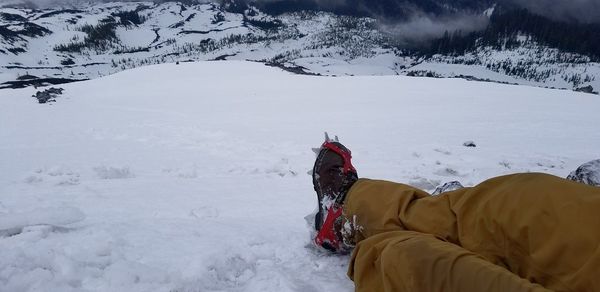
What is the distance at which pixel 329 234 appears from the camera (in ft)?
10.2

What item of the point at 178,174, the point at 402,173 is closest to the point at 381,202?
the point at 402,173

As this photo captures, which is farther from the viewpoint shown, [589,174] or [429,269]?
[589,174]

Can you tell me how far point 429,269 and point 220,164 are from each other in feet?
17.6

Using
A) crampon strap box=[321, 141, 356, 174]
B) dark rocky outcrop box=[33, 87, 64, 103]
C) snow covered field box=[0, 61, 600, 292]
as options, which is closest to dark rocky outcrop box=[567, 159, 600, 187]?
snow covered field box=[0, 61, 600, 292]

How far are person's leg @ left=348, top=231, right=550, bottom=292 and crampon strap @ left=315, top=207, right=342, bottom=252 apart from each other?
886 mm

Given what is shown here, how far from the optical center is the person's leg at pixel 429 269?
156 cm

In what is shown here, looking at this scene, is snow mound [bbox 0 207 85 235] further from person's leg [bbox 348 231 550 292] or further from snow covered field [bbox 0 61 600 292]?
person's leg [bbox 348 231 550 292]

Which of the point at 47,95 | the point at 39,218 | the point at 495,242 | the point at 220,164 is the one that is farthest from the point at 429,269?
the point at 47,95

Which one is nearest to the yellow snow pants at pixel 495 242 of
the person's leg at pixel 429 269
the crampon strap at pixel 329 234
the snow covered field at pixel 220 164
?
the person's leg at pixel 429 269

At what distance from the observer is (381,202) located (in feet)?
8.63

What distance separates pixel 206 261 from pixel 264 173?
3.23m

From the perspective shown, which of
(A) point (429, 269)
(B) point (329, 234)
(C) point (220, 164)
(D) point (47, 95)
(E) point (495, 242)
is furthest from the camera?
(D) point (47, 95)

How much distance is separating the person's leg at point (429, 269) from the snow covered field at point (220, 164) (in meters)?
0.74

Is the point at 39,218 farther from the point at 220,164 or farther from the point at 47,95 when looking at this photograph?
the point at 47,95
